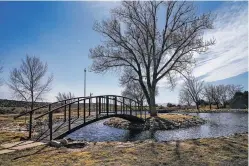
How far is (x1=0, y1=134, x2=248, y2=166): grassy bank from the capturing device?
5105 mm

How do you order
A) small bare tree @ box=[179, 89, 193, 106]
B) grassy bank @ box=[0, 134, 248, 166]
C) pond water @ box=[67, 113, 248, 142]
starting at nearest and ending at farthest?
grassy bank @ box=[0, 134, 248, 166] < pond water @ box=[67, 113, 248, 142] < small bare tree @ box=[179, 89, 193, 106]

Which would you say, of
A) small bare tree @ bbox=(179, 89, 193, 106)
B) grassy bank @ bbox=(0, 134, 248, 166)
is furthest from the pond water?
small bare tree @ bbox=(179, 89, 193, 106)

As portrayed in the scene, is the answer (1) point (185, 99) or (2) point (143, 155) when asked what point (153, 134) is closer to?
(2) point (143, 155)

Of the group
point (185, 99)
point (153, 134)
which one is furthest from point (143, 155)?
point (185, 99)

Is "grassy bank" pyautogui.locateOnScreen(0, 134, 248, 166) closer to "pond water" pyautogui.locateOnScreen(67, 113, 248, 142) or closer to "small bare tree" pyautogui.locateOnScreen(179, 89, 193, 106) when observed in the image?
"pond water" pyautogui.locateOnScreen(67, 113, 248, 142)

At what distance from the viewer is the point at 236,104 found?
47719 mm

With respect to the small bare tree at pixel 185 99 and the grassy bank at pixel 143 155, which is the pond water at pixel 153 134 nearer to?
the grassy bank at pixel 143 155

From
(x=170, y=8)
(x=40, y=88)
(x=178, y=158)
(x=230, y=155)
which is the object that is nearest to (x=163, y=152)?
(x=178, y=158)

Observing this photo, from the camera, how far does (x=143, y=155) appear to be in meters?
5.66

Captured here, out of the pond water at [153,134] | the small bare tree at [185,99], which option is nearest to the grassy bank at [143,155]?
the pond water at [153,134]

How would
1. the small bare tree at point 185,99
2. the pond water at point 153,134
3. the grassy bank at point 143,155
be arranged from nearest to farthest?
the grassy bank at point 143,155
the pond water at point 153,134
the small bare tree at point 185,99

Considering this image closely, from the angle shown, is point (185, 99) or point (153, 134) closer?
point (153, 134)

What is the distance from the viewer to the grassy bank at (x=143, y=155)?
5105mm

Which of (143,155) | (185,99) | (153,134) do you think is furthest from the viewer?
(185,99)
